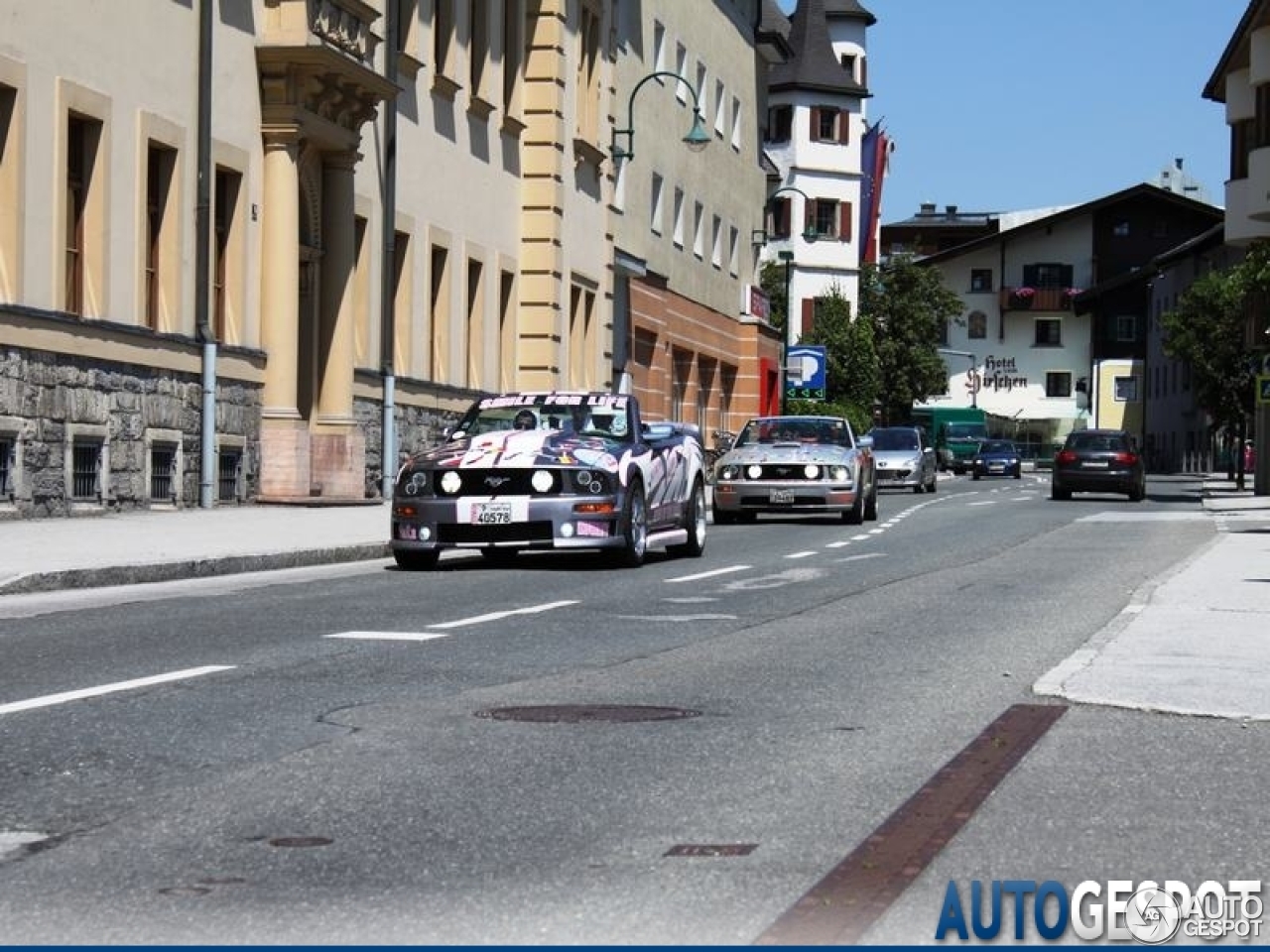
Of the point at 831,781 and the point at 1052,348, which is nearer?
the point at 831,781

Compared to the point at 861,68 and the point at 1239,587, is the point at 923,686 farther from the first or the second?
the point at 861,68

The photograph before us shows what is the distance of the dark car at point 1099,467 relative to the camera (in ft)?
169

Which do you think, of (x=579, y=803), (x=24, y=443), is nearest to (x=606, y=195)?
(x=24, y=443)

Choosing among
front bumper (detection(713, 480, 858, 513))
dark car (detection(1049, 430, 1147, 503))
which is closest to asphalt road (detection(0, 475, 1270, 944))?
front bumper (detection(713, 480, 858, 513))

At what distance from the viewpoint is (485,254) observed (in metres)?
44.0

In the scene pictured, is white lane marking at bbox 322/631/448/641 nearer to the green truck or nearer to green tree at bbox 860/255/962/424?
the green truck

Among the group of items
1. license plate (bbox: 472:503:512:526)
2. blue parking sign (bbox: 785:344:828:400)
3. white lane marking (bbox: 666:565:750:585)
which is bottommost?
white lane marking (bbox: 666:565:750:585)

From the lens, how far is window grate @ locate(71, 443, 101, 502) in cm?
2631

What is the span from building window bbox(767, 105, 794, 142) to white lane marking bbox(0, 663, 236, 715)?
90.6 metres

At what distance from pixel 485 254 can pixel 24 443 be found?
64.5 feet

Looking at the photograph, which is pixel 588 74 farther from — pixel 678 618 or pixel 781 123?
pixel 781 123

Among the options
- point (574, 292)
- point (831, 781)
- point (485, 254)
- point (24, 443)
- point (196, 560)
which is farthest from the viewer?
point (574, 292)

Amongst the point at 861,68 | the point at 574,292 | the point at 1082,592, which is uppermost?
the point at 861,68

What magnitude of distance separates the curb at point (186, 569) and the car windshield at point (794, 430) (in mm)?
11617
